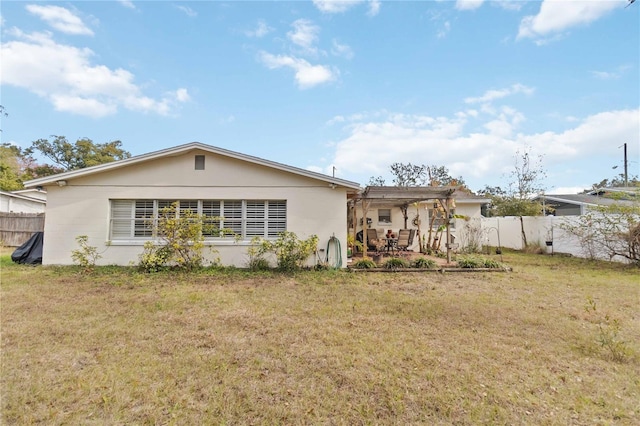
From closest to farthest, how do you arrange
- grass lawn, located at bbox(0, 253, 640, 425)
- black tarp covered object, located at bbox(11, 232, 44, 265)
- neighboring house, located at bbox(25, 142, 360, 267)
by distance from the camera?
grass lawn, located at bbox(0, 253, 640, 425) → neighboring house, located at bbox(25, 142, 360, 267) → black tarp covered object, located at bbox(11, 232, 44, 265)

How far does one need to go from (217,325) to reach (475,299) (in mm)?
5119

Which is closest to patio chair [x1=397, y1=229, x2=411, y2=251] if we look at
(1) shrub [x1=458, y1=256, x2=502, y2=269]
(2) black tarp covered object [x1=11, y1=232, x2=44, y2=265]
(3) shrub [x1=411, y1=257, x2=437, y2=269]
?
A: (3) shrub [x1=411, y1=257, x2=437, y2=269]

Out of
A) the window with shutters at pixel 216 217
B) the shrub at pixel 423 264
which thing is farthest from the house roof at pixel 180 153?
the shrub at pixel 423 264

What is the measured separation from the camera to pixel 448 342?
13.8 feet

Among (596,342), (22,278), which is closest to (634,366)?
(596,342)

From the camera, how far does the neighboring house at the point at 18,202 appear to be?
1927 centimetres

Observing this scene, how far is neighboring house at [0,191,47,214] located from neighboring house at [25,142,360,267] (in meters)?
14.8

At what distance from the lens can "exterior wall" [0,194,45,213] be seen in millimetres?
19266

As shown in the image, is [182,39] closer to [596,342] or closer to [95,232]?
[95,232]

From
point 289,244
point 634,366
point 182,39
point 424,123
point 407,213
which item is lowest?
point 634,366

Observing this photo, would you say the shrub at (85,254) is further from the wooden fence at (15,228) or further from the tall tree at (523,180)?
the tall tree at (523,180)

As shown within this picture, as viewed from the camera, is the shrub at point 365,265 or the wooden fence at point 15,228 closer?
the shrub at point 365,265

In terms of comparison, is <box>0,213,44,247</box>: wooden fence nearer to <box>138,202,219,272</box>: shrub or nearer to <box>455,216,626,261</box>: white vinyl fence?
<box>138,202,219,272</box>: shrub

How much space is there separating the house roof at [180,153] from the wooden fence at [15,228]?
8.13m
